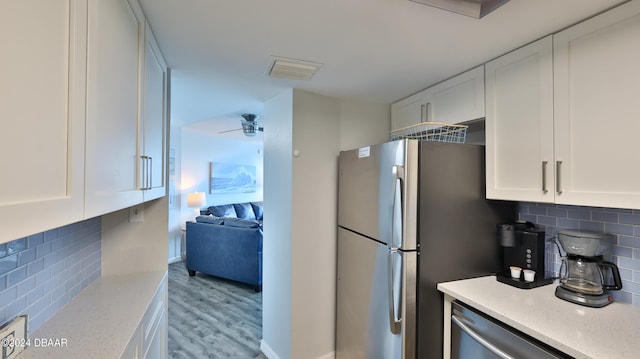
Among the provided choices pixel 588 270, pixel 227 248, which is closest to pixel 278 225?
pixel 588 270

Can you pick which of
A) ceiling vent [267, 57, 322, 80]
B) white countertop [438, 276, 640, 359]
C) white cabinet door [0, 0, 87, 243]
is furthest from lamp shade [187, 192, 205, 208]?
white cabinet door [0, 0, 87, 243]

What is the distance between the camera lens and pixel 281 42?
1.48 meters

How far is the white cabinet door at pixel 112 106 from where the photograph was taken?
0.77 meters

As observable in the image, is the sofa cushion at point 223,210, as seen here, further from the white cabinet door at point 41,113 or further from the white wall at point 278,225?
the white cabinet door at point 41,113

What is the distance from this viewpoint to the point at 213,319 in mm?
3021

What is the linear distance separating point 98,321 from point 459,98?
2.30 metres

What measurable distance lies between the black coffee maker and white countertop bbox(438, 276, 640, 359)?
5cm

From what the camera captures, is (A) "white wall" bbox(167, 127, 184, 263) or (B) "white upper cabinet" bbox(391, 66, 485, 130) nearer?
(B) "white upper cabinet" bbox(391, 66, 485, 130)

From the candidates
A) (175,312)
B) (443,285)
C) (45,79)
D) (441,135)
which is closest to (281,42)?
(45,79)

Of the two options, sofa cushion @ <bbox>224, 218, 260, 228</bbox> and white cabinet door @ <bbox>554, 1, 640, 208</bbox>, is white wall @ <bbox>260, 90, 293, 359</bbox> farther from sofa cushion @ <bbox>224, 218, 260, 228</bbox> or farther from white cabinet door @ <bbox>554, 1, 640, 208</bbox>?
white cabinet door @ <bbox>554, 1, 640, 208</bbox>

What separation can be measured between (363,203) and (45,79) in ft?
5.44

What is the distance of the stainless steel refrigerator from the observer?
1561 mm

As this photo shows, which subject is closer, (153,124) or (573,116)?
(573,116)

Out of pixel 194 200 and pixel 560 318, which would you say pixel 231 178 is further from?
pixel 560 318
